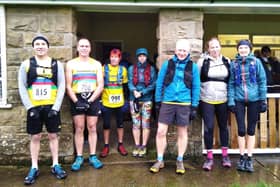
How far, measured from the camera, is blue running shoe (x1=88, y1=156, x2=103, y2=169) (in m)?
4.48

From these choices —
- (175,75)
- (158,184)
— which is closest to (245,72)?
(175,75)

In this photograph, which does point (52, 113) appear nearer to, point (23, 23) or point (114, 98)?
point (114, 98)

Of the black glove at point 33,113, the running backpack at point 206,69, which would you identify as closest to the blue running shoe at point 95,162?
the black glove at point 33,113

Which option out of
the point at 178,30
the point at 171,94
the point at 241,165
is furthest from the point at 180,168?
the point at 178,30

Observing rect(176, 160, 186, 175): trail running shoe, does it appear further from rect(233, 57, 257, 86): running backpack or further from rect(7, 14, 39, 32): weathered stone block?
rect(7, 14, 39, 32): weathered stone block

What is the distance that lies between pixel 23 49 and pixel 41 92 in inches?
36.8

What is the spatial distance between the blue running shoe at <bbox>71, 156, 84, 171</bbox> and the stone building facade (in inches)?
10.7

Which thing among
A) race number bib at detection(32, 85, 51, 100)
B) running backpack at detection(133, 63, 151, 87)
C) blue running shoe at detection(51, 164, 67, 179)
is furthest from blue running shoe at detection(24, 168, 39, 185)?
running backpack at detection(133, 63, 151, 87)

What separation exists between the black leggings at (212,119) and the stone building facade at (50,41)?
85cm

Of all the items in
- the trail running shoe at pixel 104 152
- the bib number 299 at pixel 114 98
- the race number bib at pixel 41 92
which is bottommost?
the trail running shoe at pixel 104 152

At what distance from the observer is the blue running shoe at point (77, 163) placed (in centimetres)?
440

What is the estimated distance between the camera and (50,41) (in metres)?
4.61

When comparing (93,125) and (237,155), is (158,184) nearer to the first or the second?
(93,125)

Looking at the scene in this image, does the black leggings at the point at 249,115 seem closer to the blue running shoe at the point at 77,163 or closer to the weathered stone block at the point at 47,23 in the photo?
the blue running shoe at the point at 77,163
